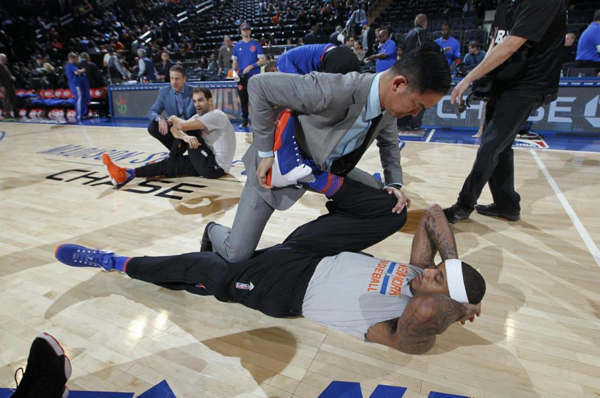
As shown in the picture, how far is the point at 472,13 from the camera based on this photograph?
451 inches

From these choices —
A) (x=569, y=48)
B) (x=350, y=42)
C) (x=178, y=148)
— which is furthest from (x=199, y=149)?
(x=569, y=48)

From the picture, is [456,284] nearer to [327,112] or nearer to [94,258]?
[327,112]

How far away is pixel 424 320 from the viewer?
127cm

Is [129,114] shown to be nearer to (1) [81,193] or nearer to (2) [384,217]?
(1) [81,193]

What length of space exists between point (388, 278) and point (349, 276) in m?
0.17

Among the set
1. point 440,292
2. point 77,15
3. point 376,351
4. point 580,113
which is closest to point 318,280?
point 376,351

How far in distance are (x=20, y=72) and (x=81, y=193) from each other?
14.4m

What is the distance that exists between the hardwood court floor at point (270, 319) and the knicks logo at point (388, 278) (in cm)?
32

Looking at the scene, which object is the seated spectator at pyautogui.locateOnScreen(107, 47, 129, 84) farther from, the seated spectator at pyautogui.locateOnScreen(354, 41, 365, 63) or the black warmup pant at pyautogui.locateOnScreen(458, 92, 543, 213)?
the black warmup pant at pyautogui.locateOnScreen(458, 92, 543, 213)

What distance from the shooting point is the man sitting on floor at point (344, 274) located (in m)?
1.37

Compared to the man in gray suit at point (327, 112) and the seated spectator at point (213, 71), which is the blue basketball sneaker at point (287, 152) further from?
the seated spectator at point (213, 71)

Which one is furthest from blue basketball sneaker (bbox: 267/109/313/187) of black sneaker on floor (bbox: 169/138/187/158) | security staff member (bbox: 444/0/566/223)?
black sneaker on floor (bbox: 169/138/187/158)

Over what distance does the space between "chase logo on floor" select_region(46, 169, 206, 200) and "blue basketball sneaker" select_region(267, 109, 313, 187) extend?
2.14 m

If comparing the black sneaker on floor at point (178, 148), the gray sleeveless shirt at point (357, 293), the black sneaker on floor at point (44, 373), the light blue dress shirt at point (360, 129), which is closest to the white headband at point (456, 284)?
the gray sleeveless shirt at point (357, 293)
